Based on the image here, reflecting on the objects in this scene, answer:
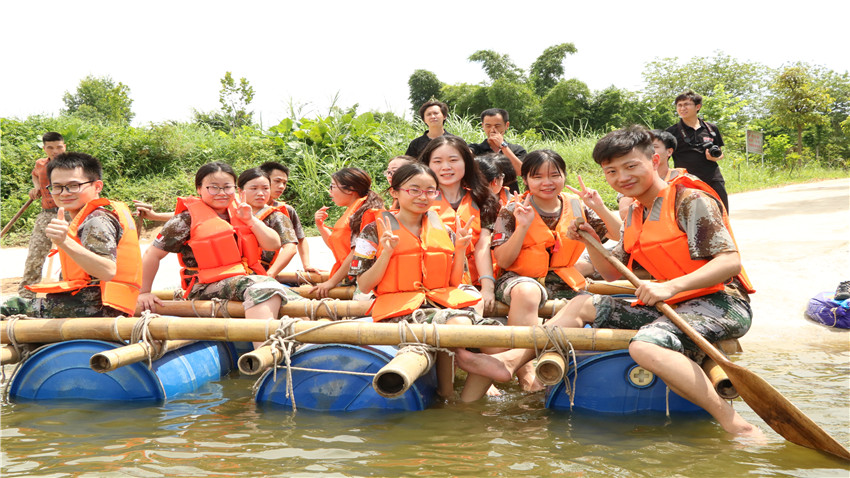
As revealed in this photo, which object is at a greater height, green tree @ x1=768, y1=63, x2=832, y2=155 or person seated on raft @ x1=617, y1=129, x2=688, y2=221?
green tree @ x1=768, y1=63, x2=832, y2=155

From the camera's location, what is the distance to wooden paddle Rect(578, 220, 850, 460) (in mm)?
2840

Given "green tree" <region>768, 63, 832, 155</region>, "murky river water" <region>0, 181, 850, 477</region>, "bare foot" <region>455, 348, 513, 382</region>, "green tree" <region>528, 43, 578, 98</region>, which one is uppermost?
"green tree" <region>528, 43, 578, 98</region>

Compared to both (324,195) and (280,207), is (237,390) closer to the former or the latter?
(280,207)

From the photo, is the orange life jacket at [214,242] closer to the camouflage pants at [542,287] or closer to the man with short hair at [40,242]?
the camouflage pants at [542,287]

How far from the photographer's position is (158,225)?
13352 mm

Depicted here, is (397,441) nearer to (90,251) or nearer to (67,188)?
(90,251)

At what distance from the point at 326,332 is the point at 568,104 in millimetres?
21568

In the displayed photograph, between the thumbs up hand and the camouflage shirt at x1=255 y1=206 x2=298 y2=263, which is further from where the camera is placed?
the camouflage shirt at x1=255 y1=206 x2=298 y2=263

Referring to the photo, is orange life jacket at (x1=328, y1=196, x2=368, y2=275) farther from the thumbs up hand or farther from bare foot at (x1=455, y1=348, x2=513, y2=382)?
the thumbs up hand

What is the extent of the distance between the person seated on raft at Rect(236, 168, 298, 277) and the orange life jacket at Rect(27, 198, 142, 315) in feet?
4.07

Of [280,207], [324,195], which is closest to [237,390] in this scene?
[280,207]

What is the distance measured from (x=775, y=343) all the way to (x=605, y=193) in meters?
8.65

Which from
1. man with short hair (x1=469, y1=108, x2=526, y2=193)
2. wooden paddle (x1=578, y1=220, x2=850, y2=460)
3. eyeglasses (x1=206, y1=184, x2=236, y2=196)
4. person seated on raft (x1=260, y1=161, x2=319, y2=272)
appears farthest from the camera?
person seated on raft (x1=260, y1=161, x2=319, y2=272)

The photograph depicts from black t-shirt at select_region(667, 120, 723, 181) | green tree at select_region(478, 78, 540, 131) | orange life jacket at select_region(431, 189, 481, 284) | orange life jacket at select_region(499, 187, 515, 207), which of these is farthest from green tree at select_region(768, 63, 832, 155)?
orange life jacket at select_region(431, 189, 481, 284)
